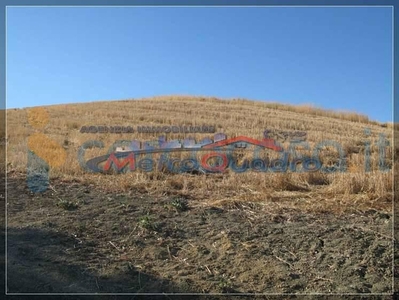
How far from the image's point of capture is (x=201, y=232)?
18.9ft

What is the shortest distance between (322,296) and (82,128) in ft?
45.2

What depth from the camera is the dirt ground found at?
15.2 ft

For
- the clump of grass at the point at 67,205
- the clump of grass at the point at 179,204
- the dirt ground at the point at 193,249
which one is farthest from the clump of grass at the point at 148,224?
the clump of grass at the point at 67,205

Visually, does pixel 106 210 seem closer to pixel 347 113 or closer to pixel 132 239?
pixel 132 239

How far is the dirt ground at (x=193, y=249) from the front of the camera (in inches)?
182

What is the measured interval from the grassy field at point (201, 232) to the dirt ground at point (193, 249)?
0.04ft

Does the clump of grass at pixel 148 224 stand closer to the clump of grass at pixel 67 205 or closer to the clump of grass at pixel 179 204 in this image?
the clump of grass at pixel 179 204

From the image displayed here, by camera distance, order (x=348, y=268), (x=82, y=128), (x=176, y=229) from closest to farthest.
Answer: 1. (x=348, y=268)
2. (x=176, y=229)
3. (x=82, y=128)

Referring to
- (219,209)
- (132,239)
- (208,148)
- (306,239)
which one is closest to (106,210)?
(132,239)

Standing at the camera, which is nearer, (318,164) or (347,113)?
(318,164)

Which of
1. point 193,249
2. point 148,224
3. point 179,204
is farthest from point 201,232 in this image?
point 179,204

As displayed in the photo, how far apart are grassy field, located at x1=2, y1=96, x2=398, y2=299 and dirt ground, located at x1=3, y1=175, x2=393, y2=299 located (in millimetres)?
13

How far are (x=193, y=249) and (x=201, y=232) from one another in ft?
1.47

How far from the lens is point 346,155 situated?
1202 centimetres
